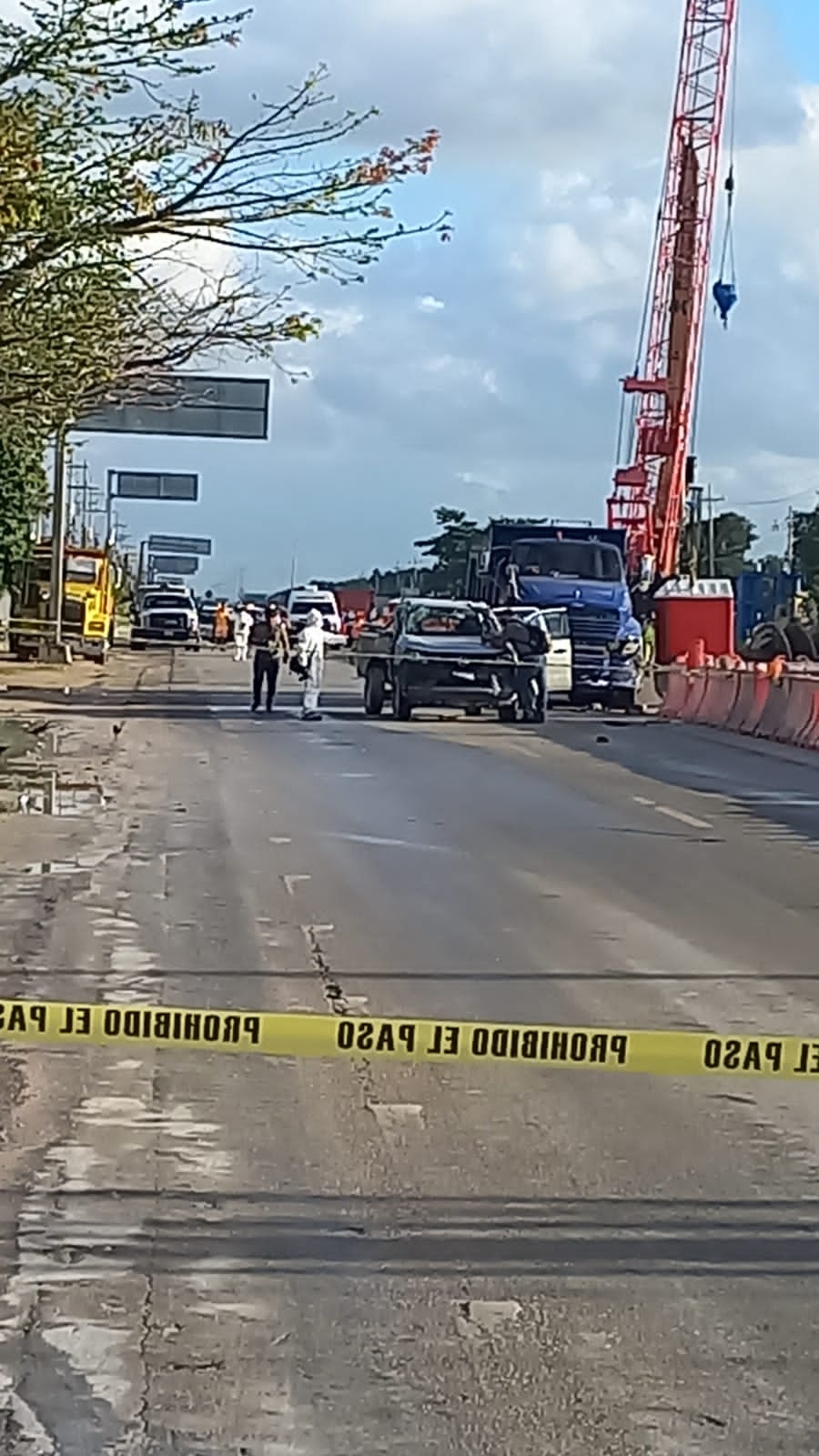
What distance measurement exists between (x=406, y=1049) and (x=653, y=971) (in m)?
3.79

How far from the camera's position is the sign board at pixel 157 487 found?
91250 millimetres

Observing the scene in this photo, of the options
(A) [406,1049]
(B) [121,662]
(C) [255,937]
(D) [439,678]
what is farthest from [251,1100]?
(B) [121,662]

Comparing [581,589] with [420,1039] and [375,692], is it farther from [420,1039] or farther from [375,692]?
[420,1039]

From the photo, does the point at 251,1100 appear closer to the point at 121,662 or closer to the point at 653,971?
the point at 653,971

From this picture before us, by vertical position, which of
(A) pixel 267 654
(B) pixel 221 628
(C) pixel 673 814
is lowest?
(B) pixel 221 628

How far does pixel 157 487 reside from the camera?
92062 millimetres

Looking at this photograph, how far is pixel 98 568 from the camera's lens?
199ft

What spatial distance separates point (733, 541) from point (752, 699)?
370 feet

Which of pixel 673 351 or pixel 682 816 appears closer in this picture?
pixel 682 816

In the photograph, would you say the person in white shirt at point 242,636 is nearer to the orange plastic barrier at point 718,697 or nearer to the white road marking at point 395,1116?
the orange plastic barrier at point 718,697

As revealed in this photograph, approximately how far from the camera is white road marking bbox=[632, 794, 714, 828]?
18.6 m

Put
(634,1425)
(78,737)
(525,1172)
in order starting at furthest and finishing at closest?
(78,737) < (525,1172) < (634,1425)

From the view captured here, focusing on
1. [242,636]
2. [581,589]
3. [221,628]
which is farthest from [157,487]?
[581,589]

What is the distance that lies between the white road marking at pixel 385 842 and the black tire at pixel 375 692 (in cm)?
1713
